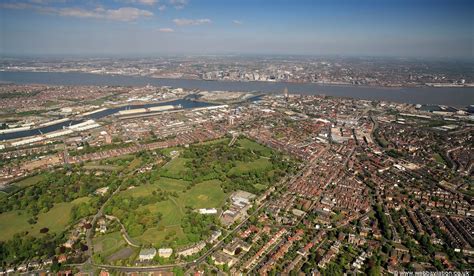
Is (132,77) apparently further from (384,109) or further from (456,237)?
(456,237)

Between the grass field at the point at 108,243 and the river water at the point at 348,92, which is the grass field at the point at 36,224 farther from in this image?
the river water at the point at 348,92

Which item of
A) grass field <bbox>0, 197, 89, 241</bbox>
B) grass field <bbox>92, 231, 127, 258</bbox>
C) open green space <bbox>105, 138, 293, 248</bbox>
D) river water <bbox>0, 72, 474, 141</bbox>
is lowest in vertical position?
grass field <bbox>92, 231, 127, 258</bbox>

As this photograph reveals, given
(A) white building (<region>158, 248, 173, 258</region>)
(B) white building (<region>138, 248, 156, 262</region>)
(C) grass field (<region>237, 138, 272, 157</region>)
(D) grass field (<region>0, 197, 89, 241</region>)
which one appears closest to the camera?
(B) white building (<region>138, 248, 156, 262</region>)

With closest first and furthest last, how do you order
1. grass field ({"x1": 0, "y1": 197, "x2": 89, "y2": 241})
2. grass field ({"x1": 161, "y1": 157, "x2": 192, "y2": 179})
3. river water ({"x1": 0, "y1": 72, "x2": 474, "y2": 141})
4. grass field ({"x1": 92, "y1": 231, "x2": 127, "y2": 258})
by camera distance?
1. grass field ({"x1": 92, "y1": 231, "x2": 127, "y2": 258})
2. grass field ({"x1": 0, "y1": 197, "x2": 89, "y2": 241})
3. grass field ({"x1": 161, "y1": 157, "x2": 192, "y2": 179})
4. river water ({"x1": 0, "y1": 72, "x2": 474, "y2": 141})

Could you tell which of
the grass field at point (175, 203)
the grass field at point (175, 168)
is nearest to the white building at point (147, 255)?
the grass field at point (175, 203)

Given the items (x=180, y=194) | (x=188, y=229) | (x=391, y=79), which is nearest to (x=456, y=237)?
(x=188, y=229)

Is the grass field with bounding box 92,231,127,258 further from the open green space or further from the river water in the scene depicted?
the river water

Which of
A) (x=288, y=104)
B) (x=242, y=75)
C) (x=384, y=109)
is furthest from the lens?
(x=242, y=75)

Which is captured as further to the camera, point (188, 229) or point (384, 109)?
point (384, 109)

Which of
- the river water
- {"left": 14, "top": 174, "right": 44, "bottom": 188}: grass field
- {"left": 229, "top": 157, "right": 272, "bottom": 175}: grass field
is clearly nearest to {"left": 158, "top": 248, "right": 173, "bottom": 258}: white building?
{"left": 229, "top": 157, "right": 272, "bottom": 175}: grass field
